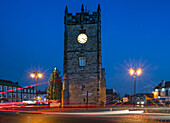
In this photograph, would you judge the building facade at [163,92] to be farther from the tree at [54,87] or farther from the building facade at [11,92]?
the building facade at [11,92]

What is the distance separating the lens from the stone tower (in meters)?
42.0

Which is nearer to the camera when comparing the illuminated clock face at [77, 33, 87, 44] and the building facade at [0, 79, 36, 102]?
the illuminated clock face at [77, 33, 87, 44]

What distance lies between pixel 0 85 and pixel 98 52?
53357mm

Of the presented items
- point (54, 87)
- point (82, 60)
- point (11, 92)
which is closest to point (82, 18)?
point (82, 60)

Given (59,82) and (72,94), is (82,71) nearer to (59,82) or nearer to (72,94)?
(72,94)

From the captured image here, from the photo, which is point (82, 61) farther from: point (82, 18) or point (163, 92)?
point (163, 92)

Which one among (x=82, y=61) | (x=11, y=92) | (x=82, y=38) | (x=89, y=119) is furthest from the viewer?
(x=11, y=92)

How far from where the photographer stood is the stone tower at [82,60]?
138ft

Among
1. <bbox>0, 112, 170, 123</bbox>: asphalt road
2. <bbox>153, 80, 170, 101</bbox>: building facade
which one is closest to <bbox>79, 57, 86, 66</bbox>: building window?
<bbox>0, 112, 170, 123</bbox>: asphalt road

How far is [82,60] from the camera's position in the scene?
42781 millimetres

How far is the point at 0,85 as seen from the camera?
267 ft

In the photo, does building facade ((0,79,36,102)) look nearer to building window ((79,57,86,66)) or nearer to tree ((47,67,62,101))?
tree ((47,67,62,101))

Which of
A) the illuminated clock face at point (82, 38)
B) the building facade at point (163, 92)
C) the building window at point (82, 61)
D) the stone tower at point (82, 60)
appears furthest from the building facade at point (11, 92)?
the building facade at point (163, 92)

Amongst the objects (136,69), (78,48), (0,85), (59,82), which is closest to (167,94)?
(59,82)
